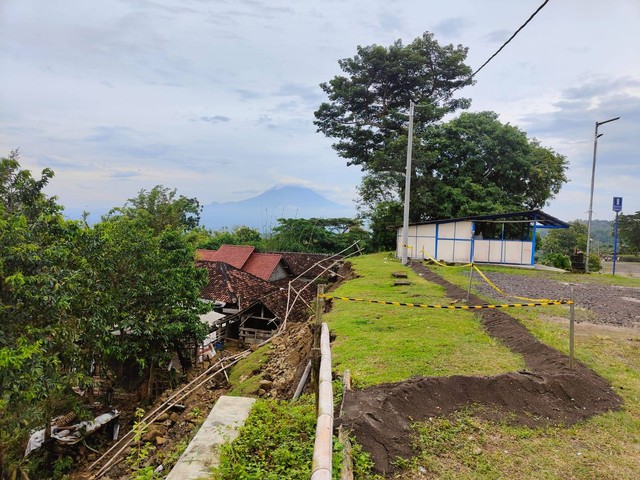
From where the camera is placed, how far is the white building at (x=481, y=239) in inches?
819

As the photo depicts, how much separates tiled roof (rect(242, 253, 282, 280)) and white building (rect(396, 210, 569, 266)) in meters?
9.04

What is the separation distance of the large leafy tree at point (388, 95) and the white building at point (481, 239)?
664 centimetres

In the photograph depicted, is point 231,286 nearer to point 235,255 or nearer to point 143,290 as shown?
point 235,255

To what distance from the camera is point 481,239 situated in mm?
21656

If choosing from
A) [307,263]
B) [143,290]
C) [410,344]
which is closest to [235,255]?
[307,263]

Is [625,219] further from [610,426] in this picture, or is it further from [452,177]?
[610,426]

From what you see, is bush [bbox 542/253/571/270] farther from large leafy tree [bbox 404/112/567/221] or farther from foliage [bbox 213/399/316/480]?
foliage [bbox 213/399/316/480]

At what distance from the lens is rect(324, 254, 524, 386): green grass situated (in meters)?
5.96

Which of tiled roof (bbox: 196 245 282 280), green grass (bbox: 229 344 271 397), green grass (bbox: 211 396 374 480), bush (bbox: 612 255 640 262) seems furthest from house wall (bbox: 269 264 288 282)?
bush (bbox: 612 255 640 262)

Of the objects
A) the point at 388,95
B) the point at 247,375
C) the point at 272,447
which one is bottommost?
the point at 247,375

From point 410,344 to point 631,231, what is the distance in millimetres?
46390

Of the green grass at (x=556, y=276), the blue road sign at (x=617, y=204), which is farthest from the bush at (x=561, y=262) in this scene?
the blue road sign at (x=617, y=204)

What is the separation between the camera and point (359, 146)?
31.3 meters

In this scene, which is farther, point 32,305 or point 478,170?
point 478,170
